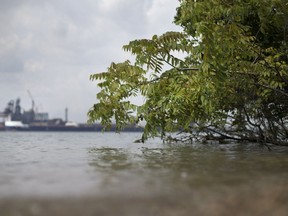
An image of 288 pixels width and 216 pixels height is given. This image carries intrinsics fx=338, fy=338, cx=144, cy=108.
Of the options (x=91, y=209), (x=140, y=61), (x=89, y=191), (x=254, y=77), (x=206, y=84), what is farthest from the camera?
(x=254, y=77)

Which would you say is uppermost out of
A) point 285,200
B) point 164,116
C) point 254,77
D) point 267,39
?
point 267,39

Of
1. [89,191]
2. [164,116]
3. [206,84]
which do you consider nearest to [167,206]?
[89,191]

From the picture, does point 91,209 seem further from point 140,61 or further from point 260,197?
point 140,61

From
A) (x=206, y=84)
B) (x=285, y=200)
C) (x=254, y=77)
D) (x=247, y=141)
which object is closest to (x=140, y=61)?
(x=206, y=84)

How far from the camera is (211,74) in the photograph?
796cm

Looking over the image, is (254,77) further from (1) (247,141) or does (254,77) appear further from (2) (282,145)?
(1) (247,141)

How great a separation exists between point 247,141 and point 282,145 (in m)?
2.96

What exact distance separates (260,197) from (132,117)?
9129 mm

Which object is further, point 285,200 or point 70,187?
point 70,187

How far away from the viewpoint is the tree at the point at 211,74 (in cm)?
760

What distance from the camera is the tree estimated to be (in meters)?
7.60

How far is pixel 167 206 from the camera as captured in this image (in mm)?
3059

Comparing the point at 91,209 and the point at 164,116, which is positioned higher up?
the point at 164,116

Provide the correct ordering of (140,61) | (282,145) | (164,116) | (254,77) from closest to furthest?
(140,61) < (254,77) < (164,116) < (282,145)
